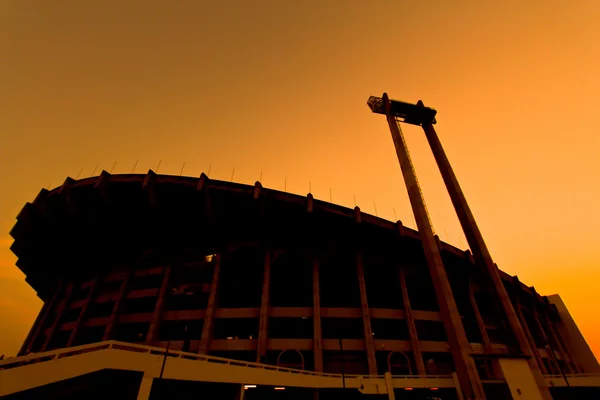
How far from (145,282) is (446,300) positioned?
35761 millimetres

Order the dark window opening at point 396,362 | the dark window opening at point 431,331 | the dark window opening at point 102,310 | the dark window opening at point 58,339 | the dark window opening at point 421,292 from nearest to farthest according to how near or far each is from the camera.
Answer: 1. the dark window opening at point 396,362
2. the dark window opening at point 58,339
3. the dark window opening at point 431,331
4. the dark window opening at point 102,310
5. the dark window opening at point 421,292

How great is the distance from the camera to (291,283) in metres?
40.2

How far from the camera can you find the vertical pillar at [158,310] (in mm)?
31158

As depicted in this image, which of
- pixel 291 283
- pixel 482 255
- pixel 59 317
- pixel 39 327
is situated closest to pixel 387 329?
pixel 291 283

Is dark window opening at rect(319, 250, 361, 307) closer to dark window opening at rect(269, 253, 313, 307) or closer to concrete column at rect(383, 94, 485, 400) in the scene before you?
dark window opening at rect(269, 253, 313, 307)

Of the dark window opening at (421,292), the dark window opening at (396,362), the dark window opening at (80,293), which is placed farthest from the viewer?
the dark window opening at (80,293)

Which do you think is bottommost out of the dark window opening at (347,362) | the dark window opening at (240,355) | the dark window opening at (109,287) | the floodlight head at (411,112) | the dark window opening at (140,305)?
the dark window opening at (347,362)

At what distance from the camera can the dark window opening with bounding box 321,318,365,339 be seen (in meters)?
35.1

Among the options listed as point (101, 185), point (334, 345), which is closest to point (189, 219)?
Answer: point (101, 185)

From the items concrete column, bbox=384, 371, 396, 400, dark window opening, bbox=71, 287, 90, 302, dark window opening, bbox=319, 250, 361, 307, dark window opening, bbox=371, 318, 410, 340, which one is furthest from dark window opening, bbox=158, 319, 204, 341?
dark window opening, bbox=371, 318, 410, 340

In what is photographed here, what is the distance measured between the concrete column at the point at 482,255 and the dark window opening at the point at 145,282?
36.8m

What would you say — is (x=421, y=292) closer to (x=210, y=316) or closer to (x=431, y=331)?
(x=431, y=331)

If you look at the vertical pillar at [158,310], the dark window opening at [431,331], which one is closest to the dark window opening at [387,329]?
the dark window opening at [431,331]

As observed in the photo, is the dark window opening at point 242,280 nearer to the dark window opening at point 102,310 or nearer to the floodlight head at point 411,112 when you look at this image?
the dark window opening at point 102,310
